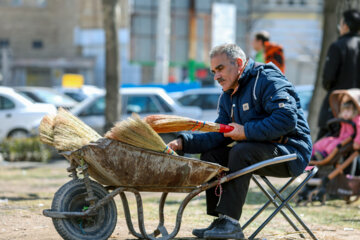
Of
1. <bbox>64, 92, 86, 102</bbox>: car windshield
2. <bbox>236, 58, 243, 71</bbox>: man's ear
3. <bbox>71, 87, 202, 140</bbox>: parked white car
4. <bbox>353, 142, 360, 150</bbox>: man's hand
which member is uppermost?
<bbox>236, 58, 243, 71</bbox>: man's ear

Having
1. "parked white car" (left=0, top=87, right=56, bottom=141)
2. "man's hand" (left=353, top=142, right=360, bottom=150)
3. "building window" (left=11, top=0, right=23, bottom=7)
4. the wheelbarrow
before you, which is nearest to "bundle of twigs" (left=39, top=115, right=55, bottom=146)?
the wheelbarrow

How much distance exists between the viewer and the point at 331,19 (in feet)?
40.8

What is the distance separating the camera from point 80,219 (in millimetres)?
4934

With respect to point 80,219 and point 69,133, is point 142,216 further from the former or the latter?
point 69,133

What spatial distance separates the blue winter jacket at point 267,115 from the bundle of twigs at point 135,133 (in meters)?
0.62

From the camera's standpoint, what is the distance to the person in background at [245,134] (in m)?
4.94

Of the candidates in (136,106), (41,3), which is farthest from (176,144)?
(41,3)

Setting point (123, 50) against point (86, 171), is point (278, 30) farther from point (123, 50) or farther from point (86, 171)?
point (86, 171)

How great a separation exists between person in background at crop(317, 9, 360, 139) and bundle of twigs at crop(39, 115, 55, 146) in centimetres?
437

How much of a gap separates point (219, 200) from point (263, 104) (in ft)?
2.48

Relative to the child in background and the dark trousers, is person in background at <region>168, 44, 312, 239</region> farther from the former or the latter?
the child in background

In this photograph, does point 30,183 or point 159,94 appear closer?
point 30,183

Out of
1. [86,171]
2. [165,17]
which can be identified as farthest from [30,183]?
[165,17]

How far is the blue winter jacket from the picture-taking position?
16.2ft
